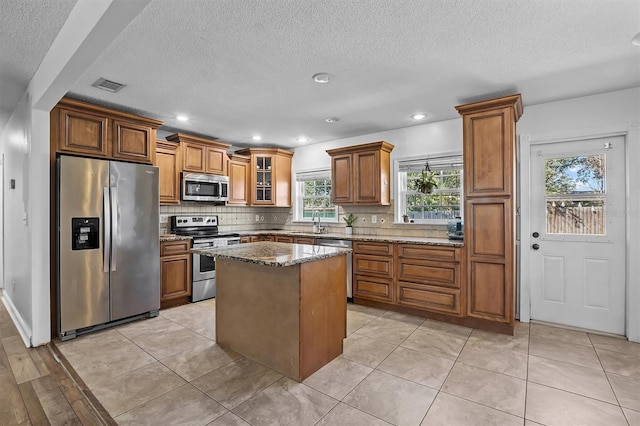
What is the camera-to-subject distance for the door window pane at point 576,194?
3.33 metres

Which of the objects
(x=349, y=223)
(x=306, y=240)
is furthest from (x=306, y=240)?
(x=349, y=223)

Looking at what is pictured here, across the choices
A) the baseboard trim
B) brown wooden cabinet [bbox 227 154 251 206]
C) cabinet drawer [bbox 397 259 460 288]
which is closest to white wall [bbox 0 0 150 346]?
the baseboard trim

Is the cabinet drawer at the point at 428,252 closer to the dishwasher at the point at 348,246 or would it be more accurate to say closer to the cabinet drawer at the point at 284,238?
the dishwasher at the point at 348,246

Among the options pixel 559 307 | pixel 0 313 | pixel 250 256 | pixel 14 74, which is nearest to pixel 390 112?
pixel 250 256

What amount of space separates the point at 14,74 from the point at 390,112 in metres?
3.72

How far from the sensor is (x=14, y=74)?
2814mm

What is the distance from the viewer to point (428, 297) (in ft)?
12.3

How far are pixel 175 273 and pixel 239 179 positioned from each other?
1975 mm

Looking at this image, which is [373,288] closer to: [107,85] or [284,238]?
[284,238]

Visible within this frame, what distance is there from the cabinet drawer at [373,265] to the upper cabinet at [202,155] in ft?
8.39

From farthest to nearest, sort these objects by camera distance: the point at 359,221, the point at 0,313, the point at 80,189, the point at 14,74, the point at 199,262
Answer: the point at 359,221 → the point at 199,262 → the point at 0,313 → the point at 80,189 → the point at 14,74

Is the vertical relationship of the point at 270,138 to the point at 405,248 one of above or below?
above

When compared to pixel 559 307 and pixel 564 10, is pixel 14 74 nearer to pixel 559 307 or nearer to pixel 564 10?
pixel 564 10

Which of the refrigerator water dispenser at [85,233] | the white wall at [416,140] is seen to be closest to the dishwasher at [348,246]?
the white wall at [416,140]
